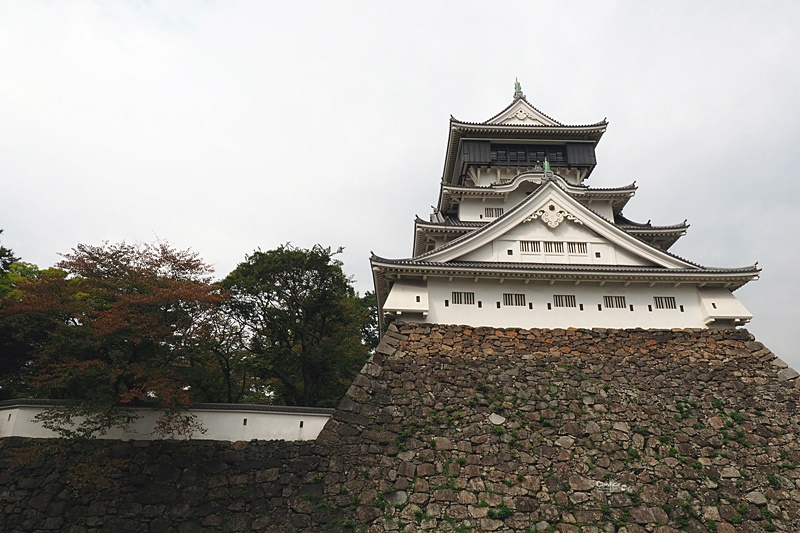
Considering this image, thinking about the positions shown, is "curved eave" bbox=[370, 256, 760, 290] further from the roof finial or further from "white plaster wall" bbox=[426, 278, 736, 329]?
the roof finial

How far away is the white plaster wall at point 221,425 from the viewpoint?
1058 cm

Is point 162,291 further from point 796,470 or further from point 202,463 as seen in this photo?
point 796,470

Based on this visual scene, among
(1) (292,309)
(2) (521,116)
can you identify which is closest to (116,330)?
(1) (292,309)

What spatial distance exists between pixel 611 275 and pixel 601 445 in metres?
4.76

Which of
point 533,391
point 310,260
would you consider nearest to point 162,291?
point 310,260

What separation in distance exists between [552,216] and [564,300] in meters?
2.63

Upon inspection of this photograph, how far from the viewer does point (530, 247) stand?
1482 cm

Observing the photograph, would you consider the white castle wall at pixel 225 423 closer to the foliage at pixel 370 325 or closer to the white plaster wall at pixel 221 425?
the white plaster wall at pixel 221 425

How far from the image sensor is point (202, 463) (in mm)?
10602

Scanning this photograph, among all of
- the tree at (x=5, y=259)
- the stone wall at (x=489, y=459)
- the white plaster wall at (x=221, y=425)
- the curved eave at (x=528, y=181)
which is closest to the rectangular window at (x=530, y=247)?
the stone wall at (x=489, y=459)

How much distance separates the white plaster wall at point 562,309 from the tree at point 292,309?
15.7 feet

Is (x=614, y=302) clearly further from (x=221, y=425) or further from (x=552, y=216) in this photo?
(x=221, y=425)

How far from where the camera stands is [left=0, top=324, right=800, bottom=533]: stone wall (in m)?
9.87

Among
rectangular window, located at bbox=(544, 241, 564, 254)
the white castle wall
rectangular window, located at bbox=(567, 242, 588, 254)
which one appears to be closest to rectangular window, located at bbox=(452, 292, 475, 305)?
rectangular window, located at bbox=(544, 241, 564, 254)
